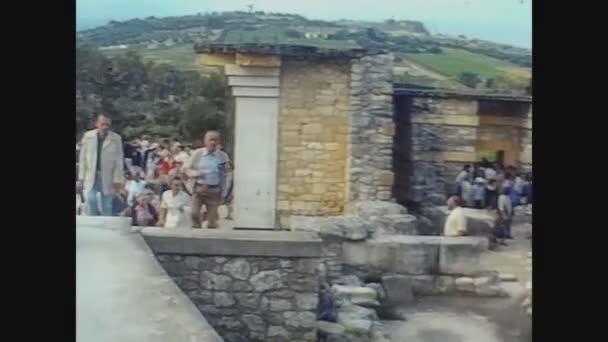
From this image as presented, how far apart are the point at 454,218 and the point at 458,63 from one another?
0.60 metres

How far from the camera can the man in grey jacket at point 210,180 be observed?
11.5 feet

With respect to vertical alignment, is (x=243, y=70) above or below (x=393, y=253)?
above

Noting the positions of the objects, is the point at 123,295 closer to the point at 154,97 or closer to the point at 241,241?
the point at 241,241

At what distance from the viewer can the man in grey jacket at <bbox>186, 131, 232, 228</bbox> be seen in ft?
11.5

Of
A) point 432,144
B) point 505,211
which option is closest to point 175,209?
point 432,144

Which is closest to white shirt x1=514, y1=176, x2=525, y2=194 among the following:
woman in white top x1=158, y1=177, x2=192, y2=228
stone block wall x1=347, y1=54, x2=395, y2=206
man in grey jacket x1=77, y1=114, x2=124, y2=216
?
stone block wall x1=347, y1=54, x2=395, y2=206

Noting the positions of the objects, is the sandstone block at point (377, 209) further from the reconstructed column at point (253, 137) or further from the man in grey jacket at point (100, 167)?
the man in grey jacket at point (100, 167)

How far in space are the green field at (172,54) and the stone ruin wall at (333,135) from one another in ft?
1.16

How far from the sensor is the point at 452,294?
3.56 meters

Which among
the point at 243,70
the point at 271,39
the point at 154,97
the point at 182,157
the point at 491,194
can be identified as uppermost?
the point at 271,39

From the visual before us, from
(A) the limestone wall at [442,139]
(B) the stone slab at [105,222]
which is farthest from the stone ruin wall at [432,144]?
(B) the stone slab at [105,222]

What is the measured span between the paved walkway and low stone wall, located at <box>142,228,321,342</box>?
7 cm

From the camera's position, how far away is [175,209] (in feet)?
11.5
